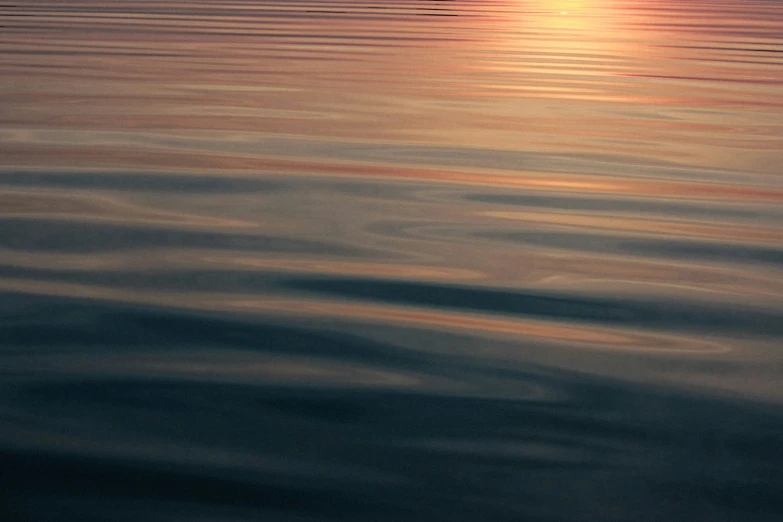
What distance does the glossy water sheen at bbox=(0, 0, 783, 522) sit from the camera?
206 centimetres

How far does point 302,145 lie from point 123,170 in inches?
38.5

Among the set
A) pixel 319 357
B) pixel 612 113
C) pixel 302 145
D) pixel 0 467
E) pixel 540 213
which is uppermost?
pixel 612 113

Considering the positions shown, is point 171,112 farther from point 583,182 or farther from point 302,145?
point 583,182

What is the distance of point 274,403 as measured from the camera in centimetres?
239

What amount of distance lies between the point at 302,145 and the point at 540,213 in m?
1.77

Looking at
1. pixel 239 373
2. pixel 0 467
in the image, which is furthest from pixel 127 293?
→ pixel 0 467

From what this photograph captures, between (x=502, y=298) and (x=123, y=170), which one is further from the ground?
(x=123, y=170)

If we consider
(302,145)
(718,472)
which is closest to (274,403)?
(718,472)

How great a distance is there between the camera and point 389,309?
10.0ft

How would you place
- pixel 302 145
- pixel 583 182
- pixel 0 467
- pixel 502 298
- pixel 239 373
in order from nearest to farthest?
pixel 0 467
pixel 239 373
pixel 502 298
pixel 583 182
pixel 302 145

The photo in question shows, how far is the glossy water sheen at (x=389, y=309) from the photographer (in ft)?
6.75

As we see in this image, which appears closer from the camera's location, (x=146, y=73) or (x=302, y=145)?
(x=302, y=145)

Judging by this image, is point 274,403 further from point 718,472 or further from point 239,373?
point 718,472

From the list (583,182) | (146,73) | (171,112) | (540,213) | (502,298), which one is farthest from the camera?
(146,73)
